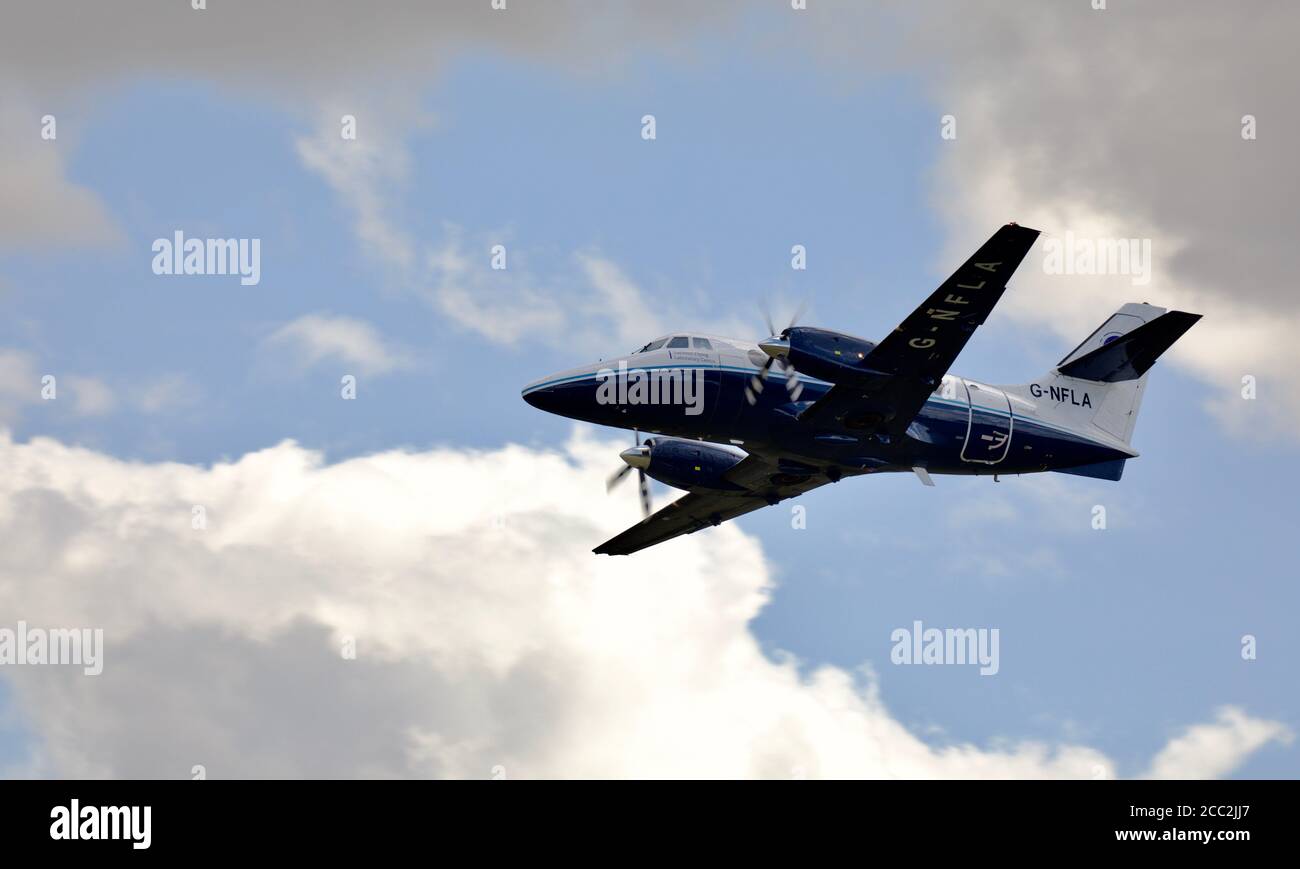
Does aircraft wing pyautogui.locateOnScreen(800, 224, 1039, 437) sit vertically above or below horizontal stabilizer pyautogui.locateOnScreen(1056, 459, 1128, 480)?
above

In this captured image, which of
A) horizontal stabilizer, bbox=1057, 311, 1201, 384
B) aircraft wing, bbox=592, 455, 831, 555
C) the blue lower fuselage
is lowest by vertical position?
aircraft wing, bbox=592, 455, 831, 555

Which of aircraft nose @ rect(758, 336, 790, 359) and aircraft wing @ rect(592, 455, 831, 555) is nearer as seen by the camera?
aircraft nose @ rect(758, 336, 790, 359)

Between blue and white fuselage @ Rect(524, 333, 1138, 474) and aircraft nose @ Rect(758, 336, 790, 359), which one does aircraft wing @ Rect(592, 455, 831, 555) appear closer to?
blue and white fuselage @ Rect(524, 333, 1138, 474)

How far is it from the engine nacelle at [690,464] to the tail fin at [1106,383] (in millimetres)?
9246

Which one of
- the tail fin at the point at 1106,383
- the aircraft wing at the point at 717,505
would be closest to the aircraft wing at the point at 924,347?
the aircraft wing at the point at 717,505

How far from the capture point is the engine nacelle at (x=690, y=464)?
41812 mm

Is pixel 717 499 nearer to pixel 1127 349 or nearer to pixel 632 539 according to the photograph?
pixel 632 539

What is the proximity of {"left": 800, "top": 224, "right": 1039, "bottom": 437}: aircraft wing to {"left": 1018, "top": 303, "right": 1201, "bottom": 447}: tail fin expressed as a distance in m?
6.70

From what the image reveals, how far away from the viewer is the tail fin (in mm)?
43156

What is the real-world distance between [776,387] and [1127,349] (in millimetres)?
13006


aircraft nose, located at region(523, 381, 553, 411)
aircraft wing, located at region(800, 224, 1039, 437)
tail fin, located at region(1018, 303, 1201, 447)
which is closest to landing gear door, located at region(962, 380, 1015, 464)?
tail fin, located at region(1018, 303, 1201, 447)
